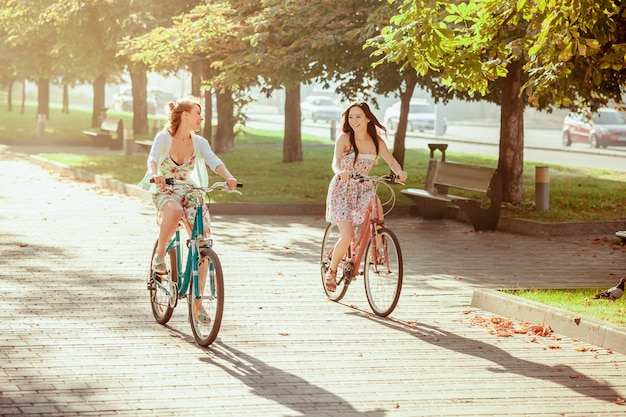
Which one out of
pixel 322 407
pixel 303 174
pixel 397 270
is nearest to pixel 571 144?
pixel 303 174

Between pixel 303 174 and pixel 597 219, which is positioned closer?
pixel 597 219

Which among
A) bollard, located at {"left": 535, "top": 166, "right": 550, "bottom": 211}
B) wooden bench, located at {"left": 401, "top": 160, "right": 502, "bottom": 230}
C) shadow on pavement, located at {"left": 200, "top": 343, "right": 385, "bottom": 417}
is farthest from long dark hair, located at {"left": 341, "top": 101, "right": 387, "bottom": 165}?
bollard, located at {"left": 535, "top": 166, "right": 550, "bottom": 211}

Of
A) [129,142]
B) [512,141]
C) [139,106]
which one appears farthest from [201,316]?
[139,106]

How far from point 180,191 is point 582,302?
339 cm

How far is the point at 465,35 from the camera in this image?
1164cm

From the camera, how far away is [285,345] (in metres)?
8.17

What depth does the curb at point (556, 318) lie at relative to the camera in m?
8.29

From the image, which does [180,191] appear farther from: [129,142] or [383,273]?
[129,142]

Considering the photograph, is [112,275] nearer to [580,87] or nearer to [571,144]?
[580,87]

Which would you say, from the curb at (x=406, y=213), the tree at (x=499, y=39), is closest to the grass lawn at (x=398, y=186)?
the curb at (x=406, y=213)

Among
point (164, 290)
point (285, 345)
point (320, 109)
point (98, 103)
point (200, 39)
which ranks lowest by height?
point (285, 345)

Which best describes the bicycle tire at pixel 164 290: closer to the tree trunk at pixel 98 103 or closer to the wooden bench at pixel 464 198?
the wooden bench at pixel 464 198

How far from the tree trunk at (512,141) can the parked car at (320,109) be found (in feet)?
157

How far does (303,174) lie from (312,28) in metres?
5.86
